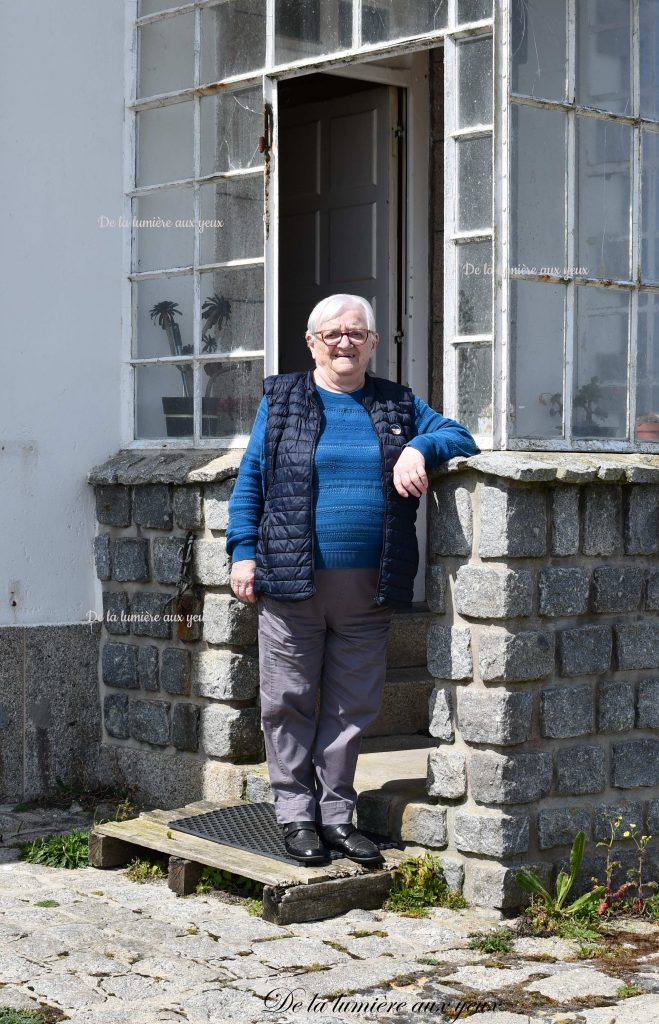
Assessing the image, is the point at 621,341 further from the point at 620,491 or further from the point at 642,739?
the point at 642,739

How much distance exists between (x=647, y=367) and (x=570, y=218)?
678 millimetres

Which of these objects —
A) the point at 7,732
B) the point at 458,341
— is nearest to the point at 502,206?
the point at 458,341

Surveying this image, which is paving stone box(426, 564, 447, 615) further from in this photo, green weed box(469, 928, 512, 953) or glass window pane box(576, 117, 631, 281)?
glass window pane box(576, 117, 631, 281)

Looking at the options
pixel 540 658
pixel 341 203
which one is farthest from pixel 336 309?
pixel 341 203

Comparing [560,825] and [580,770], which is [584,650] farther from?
[560,825]

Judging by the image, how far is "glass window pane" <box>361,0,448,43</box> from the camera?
5469 mm

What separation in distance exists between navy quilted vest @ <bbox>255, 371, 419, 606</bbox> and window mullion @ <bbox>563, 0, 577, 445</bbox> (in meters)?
0.58

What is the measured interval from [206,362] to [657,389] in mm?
2073

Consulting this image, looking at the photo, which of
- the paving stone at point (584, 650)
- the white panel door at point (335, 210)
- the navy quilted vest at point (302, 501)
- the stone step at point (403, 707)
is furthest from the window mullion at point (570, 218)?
the white panel door at point (335, 210)

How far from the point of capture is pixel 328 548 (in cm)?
517

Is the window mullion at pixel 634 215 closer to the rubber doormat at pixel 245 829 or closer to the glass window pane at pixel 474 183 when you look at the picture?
the glass window pane at pixel 474 183

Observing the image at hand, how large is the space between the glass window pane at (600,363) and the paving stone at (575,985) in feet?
6.39

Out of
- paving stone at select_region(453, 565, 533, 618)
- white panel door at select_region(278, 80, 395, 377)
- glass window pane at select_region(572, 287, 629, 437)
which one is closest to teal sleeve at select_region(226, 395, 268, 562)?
paving stone at select_region(453, 565, 533, 618)

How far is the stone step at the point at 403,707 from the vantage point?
641cm
